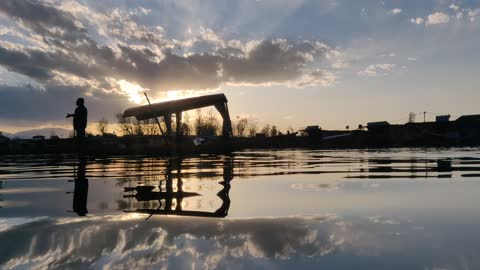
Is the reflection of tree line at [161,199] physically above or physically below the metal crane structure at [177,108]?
below

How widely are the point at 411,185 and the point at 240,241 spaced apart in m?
4.46

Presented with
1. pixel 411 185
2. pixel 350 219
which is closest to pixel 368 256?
pixel 350 219

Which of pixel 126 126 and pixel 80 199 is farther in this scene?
pixel 126 126

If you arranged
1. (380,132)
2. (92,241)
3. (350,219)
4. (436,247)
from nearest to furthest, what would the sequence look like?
1. (436,247)
2. (92,241)
3. (350,219)
4. (380,132)

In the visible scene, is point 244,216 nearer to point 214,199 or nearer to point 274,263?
point 214,199

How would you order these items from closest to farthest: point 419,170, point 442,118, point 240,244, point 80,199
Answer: point 240,244 → point 80,199 → point 419,170 → point 442,118

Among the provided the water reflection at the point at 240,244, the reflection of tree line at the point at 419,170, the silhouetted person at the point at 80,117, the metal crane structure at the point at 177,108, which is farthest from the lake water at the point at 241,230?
the metal crane structure at the point at 177,108

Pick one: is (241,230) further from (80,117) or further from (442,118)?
(442,118)

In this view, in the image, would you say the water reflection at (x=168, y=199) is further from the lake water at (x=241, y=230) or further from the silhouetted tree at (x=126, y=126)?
the silhouetted tree at (x=126, y=126)

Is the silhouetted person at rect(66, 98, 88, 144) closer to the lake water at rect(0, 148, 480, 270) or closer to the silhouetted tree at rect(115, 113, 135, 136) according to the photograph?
the lake water at rect(0, 148, 480, 270)

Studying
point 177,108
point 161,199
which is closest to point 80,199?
point 161,199

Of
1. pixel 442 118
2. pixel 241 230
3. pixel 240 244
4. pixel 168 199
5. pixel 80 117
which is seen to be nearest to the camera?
pixel 240 244

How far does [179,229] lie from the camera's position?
292 cm

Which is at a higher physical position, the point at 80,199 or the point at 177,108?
the point at 177,108
